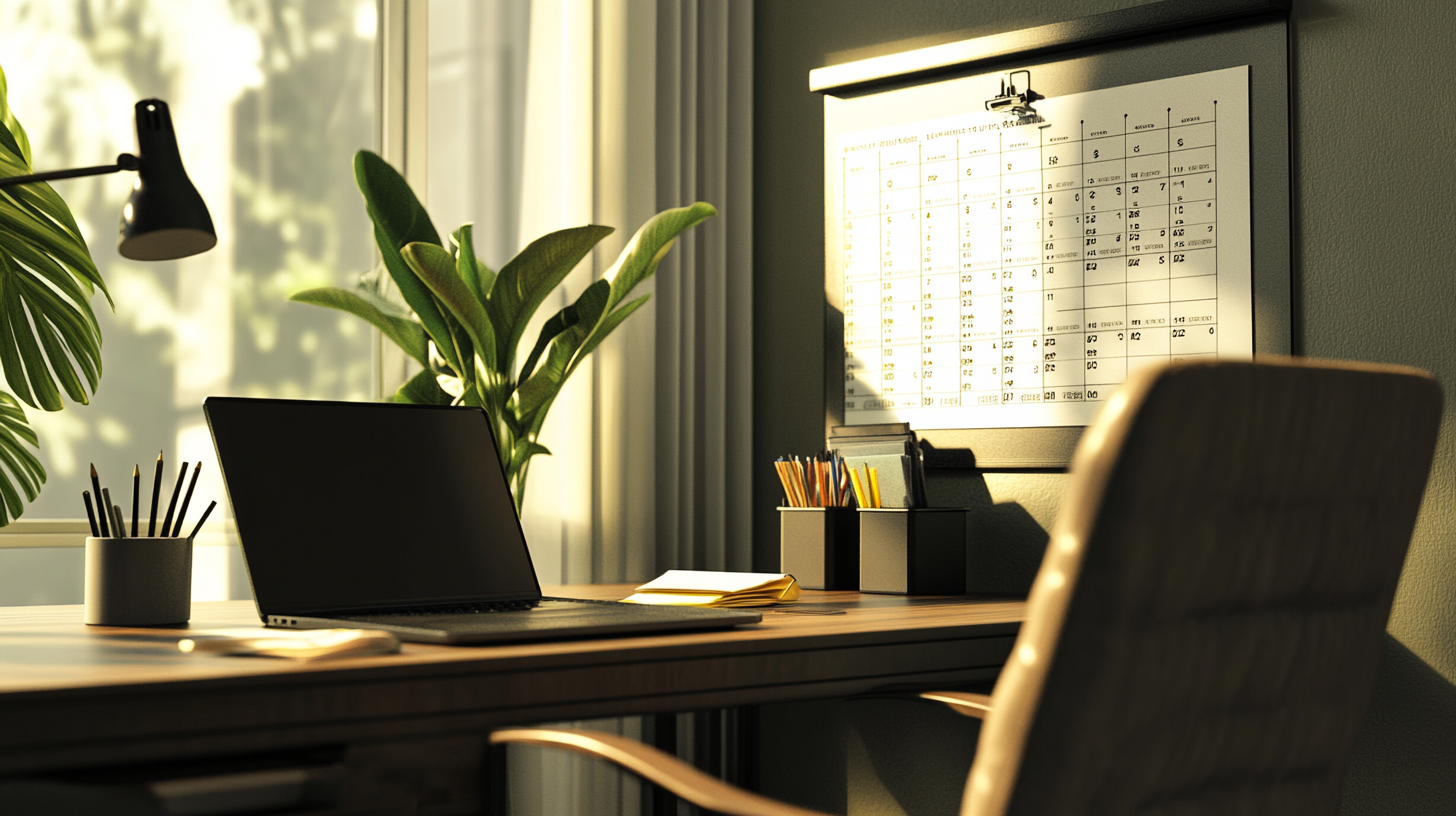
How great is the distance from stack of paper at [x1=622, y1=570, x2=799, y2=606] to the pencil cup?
485 millimetres

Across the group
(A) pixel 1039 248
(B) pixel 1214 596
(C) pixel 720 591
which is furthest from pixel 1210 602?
(A) pixel 1039 248

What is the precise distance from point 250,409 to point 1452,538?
4.68 feet

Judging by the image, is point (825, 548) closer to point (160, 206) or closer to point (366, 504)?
point (366, 504)

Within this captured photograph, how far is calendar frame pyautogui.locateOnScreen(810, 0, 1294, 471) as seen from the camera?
1.72 m

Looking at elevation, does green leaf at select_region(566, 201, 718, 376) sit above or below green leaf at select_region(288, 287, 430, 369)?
above

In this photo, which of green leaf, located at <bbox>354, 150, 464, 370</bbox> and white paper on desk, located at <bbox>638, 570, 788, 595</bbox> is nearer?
white paper on desk, located at <bbox>638, 570, 788, 595</bbox>

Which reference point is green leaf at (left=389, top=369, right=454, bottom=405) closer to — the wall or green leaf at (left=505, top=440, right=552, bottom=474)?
green leaf at (left=505, top=440, right=552, bottom=474)

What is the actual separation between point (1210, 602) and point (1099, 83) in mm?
1320

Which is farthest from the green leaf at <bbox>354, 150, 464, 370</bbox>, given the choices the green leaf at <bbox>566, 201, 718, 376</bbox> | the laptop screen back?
the laptop screen back

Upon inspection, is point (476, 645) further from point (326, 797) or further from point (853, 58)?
point (853, 58)

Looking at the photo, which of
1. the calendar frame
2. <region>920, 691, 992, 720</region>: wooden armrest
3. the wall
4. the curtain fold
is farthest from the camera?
the curtain fold

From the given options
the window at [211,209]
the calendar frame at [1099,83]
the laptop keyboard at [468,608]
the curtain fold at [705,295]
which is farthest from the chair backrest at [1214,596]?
the window at [211,209]

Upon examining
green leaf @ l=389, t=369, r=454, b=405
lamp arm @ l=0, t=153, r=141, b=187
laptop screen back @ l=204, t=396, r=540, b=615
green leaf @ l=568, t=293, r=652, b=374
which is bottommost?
laptop screen back @ l=204, t=396, r=540, b=615

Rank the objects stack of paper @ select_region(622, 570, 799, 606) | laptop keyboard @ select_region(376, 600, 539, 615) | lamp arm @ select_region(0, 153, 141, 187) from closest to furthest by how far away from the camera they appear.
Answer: lamp arm @ select_region(0, 153, 141, 187) < laptop keyboard @ select_region(376, 600, 539, 615) < stack of paper @ select_region(622, 570, 799, 606)
